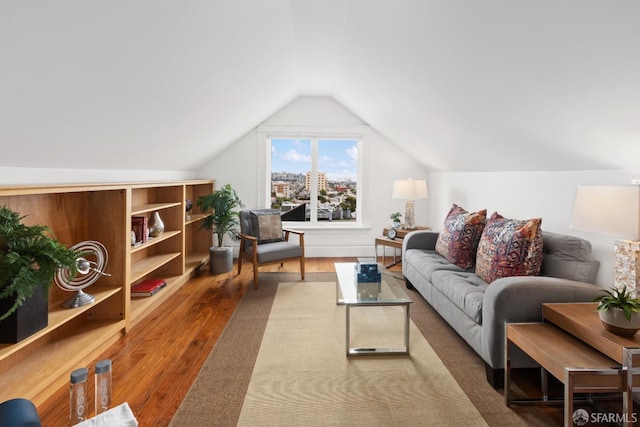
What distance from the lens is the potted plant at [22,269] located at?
63.1 inches

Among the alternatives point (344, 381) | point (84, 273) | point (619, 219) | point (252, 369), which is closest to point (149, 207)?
point (84, 273)

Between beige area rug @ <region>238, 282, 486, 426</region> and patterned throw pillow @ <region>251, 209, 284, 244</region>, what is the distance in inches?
61.2

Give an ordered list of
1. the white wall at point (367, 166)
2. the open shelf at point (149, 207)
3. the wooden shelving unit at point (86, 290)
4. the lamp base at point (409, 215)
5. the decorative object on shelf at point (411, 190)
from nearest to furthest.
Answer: the wooden shelving unit at point (86, 290)
the open shelf at point (149, 207)
the decorative object on shelf at point (411, 190)
the lamp base at point (409, 215)
the white wall at point (367, 166)

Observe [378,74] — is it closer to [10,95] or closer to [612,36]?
[612,36]

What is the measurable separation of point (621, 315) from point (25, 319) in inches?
113

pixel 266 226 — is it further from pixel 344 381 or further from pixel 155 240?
pixel 344 381

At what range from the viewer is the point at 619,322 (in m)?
1.50

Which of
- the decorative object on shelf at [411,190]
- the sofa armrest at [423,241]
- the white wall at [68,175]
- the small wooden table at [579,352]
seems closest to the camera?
the small wooden table at [579,352]

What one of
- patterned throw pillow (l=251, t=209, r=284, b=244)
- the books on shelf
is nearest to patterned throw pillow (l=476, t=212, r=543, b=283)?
patterned throw pillow (l=251, t=209, r=284, b=244)

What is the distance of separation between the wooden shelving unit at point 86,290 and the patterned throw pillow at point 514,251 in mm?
2797

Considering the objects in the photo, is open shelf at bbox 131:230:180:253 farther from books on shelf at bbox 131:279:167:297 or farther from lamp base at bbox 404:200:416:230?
lamp base at bbox 404:200:416:230

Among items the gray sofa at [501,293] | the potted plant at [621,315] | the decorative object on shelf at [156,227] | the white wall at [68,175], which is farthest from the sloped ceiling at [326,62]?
the potted plant at [621,315]

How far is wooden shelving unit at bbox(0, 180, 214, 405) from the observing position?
1.83 m

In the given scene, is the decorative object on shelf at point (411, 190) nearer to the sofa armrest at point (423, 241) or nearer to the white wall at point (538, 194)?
the white wall at point (538, 194)
